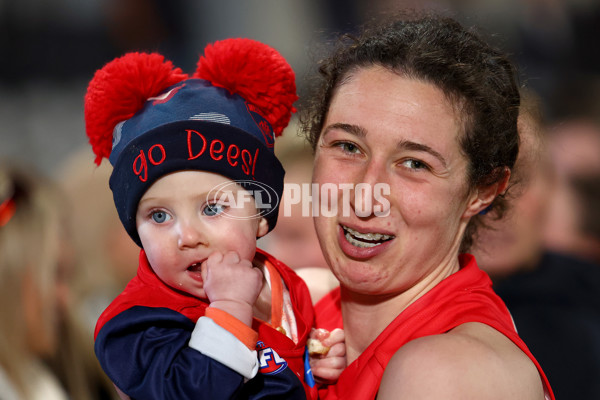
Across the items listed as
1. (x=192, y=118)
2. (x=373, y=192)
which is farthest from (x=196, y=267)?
(x=373, y=192)

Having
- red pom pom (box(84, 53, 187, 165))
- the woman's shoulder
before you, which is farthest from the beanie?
the woman's shoulder

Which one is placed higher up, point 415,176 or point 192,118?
point 192,118

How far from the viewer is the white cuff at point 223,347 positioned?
1480 mm

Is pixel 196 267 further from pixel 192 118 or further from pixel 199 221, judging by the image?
pixel 192 118

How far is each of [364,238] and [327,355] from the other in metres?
0.38

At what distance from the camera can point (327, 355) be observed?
1923 mm

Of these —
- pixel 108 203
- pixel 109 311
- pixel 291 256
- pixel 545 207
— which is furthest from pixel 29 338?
pixel 545 207

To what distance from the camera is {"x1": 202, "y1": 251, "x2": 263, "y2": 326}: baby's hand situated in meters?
1.56

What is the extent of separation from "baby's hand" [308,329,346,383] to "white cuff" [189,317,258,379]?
41cm

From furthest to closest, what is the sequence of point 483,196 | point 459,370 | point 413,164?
1. point 483,196
2. point 413,164
3. point 459,370

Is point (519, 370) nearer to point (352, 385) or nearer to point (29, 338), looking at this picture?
point (352, 385)

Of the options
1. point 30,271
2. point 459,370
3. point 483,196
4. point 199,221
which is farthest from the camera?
point 30,271

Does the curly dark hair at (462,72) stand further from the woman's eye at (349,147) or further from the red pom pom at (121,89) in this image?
the red pom pom at (121,89)

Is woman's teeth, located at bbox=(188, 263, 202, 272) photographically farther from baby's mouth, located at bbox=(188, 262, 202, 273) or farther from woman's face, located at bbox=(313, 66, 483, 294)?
woman's face, located at bbox=(313, 66, 483, 294)
